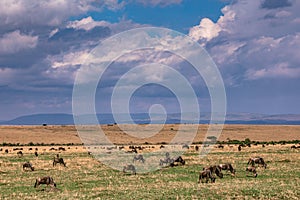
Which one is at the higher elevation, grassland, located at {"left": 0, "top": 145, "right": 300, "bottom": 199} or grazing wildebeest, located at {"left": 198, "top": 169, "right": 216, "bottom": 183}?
grazing wildebeest, located at {"left": 198, "top": 169, "right": 216, "bottom": 183}

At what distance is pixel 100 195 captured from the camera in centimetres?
2455

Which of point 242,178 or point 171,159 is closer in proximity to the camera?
point 242,178

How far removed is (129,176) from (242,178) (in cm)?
817

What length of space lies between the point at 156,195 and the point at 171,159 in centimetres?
1936

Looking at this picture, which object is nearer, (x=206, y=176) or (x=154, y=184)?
(x=154, y=184)

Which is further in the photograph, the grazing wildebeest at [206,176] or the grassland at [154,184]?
the grazing wildebeest at [206,176]

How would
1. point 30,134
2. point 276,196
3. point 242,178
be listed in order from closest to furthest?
1. point 276,196
2. point 242,178
3. point 30,134

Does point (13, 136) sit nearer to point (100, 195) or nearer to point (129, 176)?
point (129, 176)

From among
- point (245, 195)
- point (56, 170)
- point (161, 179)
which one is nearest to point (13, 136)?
point (56, 170)

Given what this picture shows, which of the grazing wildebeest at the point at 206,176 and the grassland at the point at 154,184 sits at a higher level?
the grazing wildebeest at the point at 206,176

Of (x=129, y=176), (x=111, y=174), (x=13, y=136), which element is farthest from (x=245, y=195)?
(x=13, y=136)

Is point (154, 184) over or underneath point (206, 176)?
underneath

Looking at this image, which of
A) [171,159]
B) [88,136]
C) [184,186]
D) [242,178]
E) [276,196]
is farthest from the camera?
[88,136]

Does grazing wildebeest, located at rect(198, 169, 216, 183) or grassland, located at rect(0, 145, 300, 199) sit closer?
grassland, located at rect(0, 145, 300, 199)
